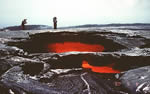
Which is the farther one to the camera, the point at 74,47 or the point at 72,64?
the point at 74,47

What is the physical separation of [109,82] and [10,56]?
187cm

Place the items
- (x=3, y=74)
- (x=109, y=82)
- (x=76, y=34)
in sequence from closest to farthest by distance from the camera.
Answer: (x=3, y=74)
(x=109, y=82)
(x=76, y=34)

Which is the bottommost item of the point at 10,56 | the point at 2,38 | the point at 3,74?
the point at 3,74

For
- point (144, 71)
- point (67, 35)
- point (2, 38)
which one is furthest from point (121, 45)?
point (2, 38)

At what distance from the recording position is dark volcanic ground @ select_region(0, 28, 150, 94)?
8.10ft

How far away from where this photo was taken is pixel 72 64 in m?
3.34

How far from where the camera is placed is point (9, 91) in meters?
2.40

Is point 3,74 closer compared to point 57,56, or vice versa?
point 3,74

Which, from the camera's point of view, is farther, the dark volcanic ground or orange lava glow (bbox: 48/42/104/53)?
orange lava glow (bbox: 48/42/104/53)

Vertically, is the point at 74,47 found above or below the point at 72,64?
above

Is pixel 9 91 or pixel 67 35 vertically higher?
pixel 67 35

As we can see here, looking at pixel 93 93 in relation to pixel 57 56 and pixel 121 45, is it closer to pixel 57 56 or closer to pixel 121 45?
pixel 57 56

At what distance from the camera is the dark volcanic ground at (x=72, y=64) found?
247 centimetres

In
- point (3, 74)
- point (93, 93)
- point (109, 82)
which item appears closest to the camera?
point (93, 93)
